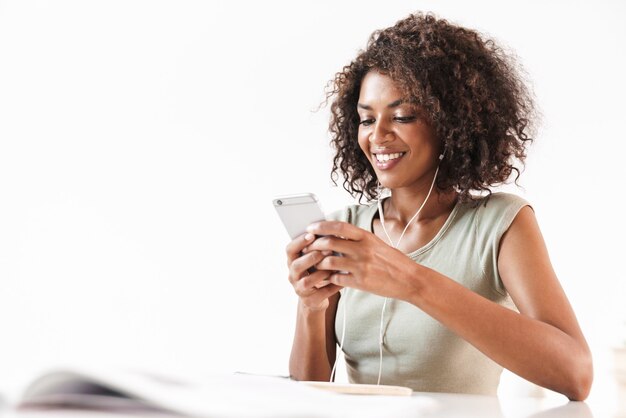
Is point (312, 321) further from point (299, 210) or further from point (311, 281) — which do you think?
point (299, 210)

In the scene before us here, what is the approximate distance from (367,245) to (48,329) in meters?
2.52

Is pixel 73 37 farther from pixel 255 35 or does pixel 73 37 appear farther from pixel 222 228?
pixel 222 228

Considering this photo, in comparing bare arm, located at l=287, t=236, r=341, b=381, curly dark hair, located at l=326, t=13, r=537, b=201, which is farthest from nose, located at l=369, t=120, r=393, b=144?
bare arm, located at l=287, t=236, r=341, b=381

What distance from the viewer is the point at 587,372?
1419 millimetres

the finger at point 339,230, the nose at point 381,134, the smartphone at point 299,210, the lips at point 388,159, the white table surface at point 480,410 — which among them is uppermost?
the nose at point 381,134

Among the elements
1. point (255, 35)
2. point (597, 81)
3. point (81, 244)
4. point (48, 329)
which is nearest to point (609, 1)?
point (597, 81)

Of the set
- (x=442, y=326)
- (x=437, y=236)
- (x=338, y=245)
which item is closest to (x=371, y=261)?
(x=338, y=245)

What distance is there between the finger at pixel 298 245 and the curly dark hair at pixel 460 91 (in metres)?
0.57

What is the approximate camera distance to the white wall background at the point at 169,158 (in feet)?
11.2

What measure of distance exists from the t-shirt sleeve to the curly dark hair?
0.14m

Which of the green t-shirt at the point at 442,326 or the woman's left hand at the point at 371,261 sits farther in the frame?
the green t-shirt at the point at 442,326

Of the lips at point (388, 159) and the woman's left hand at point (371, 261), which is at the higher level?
the lips at point (388, 159)

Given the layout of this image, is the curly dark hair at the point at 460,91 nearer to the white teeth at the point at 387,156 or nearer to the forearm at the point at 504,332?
the white teeth at the point at 387,156

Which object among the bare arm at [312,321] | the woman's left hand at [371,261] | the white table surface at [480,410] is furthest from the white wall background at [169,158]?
→ the white table surface at [480,410]
